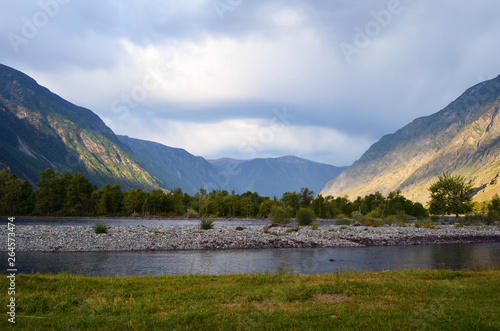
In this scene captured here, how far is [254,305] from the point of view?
1079cm

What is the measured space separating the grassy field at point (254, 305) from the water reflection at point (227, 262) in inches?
385

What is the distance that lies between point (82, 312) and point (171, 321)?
9.68 ft

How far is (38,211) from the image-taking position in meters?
124

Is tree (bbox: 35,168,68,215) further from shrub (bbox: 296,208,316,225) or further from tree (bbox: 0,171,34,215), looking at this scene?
shrub (bbox: 296,208,316,225)

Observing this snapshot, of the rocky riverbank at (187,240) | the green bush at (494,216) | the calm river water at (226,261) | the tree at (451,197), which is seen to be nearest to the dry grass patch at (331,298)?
the calm river water at (226,261)

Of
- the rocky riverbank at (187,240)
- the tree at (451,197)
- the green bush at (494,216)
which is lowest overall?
the rocky riverbank at (187,240)

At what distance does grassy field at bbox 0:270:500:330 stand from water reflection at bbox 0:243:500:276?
977 centimetres

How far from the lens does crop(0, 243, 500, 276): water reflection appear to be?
981 inches

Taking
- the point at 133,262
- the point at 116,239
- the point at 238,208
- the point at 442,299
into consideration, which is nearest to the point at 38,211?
the point at 238,208

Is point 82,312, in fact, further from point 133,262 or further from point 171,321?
point 133,262

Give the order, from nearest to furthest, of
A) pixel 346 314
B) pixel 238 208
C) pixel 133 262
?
pixel 346 314
pixel 133 262
pixel 238 208

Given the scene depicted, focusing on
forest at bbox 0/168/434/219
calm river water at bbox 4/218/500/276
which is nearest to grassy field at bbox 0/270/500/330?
calm river water at bbox 4/218/500/276

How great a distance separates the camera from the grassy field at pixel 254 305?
344 inches

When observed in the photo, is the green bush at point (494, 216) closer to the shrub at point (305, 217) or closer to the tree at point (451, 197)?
the tree at point (451, 197)
